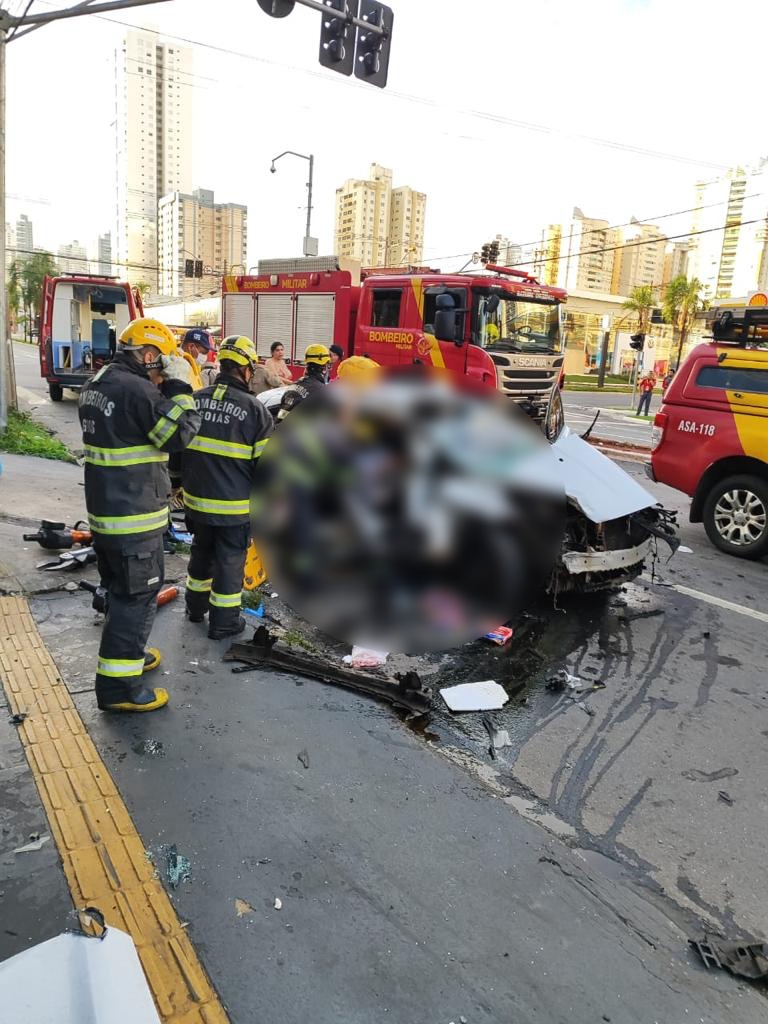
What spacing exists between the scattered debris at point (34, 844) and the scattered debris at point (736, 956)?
2.17m

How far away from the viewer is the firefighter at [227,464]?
375 centimetres

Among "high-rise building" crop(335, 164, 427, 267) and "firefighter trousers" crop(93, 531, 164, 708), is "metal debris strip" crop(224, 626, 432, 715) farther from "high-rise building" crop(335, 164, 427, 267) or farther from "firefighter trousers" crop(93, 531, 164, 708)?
"high-rise building" crop(335, 164, 427, 267)

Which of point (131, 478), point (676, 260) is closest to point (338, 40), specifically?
point (131, 478)

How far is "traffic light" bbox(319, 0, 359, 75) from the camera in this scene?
8.81 m

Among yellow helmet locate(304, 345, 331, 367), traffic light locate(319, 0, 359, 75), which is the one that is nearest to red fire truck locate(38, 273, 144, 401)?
traffic light locate(319, 0, 359, 75)

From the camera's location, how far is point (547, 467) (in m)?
1.03

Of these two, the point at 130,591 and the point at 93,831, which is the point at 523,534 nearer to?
the point at 93,831

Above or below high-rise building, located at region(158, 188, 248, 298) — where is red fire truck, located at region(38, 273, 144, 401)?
below

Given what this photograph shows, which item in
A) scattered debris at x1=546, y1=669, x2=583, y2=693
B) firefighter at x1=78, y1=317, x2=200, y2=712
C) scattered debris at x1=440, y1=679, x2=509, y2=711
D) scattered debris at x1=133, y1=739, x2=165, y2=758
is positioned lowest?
scattered debris at x1=546, y1=669, x2=583, y2=693

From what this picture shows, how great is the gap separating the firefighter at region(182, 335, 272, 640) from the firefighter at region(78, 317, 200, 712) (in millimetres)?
384

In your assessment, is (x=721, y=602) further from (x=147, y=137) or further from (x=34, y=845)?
(x=147, y=137)

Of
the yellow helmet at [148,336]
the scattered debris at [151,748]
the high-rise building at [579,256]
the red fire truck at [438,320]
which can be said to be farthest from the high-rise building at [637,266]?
the scattered debris at [151,748]

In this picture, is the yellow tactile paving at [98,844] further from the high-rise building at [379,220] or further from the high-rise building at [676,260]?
the high-rise building at [676,260]

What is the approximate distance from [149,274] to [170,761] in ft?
250
